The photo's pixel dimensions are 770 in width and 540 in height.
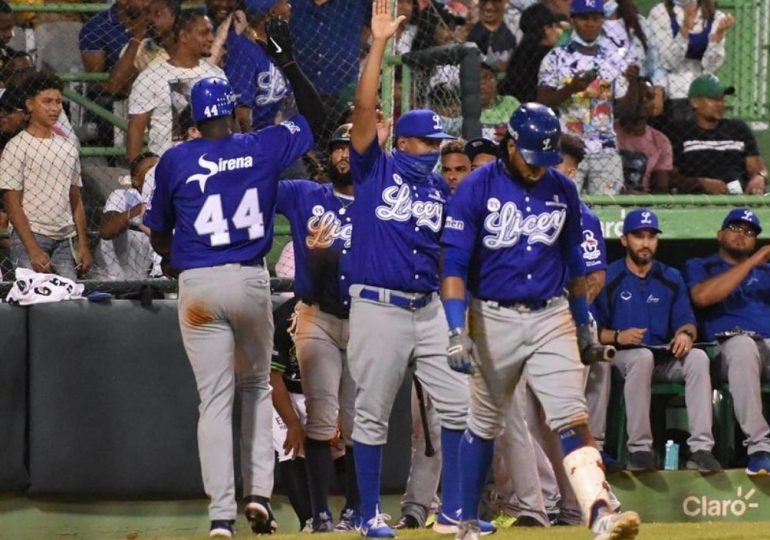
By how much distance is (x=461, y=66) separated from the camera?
32.0 ft

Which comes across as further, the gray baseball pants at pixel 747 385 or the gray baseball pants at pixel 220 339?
the gray baseball pants at pixel 747 385

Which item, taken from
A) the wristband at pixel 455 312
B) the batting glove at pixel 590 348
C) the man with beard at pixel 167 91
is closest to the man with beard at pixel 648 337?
the batting glove at pixel 590 348

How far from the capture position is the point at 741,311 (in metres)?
10.4

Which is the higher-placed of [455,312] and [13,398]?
[455,312]

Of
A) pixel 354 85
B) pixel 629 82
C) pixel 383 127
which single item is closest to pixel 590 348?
pixel 383 127

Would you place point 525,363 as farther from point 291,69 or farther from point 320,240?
point 291,69

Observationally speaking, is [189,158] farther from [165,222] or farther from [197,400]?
[197,400]

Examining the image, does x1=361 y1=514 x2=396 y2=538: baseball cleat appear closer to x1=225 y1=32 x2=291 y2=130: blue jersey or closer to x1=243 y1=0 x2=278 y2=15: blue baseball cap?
x1=225 y1=32 x2=291 y2=130: blue jersey

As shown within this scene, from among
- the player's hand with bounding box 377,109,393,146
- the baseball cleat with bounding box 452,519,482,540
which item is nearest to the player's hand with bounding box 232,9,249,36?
the player's hand with bounding box 377,109,393,146

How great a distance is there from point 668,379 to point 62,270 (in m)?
3.82

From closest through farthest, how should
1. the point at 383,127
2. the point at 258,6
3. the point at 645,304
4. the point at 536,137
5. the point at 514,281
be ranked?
the point at 536,137 < the point at 514,281 < the point at 383,127 < the point at 645,304 < the point at 258,6

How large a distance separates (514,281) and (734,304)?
13.3ft

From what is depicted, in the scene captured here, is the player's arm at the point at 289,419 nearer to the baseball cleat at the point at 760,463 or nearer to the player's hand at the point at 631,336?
the player's hand at the point at 631,336

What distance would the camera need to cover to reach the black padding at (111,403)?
9.07 meters
